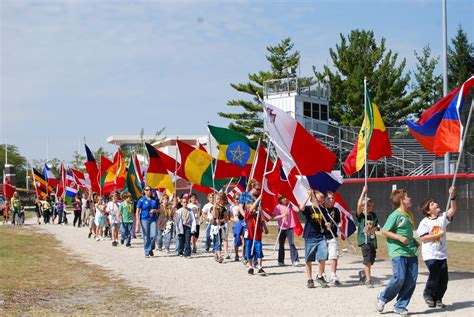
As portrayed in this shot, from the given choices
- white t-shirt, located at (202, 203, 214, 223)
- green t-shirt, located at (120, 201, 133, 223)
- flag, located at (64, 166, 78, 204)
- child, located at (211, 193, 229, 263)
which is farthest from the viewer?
flag, located at (64, 166, 78, 204)

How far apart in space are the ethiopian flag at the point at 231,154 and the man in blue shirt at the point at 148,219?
2.15 metres

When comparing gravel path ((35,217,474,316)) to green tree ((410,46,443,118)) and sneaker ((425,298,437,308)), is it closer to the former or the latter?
sneaker ((425,298,437,308))

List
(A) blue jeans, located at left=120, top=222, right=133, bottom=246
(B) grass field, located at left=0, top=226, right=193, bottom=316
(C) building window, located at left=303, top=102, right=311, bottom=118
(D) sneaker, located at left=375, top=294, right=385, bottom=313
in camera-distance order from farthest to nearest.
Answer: (C) building window, located at left=303, top=102, right=311, bottom=118, (A) blue jeans, located at left=120, top=222, right=133, bottom=246, (B) grass field, located at left=0, top=226, right=193, bottom=316, (D) sneaker, located at left=375, top=294, right=385, bottom=313

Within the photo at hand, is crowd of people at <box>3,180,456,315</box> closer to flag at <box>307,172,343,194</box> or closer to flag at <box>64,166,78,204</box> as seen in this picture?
flag at <box>307,172,343,194</box>

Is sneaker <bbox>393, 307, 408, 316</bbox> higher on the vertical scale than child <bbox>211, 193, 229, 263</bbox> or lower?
lower

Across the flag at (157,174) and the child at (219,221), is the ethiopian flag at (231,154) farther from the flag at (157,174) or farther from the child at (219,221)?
the flag at (157,174)

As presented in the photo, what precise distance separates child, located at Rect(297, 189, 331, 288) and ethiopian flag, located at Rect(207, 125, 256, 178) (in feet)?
17.7

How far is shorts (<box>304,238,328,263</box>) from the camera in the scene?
12078 millimetres

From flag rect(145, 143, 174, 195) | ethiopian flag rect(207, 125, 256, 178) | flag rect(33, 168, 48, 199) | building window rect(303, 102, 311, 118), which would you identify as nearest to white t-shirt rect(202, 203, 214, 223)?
ethiopian flag rect(207, 125, 256, 178)

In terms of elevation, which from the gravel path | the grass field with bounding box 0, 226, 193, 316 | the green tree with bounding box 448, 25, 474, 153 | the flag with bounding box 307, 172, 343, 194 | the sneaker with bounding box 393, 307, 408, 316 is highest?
the green tree with bounding box 448, 25, 474, 153

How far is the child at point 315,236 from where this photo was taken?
1211 cm

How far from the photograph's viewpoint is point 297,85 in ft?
156

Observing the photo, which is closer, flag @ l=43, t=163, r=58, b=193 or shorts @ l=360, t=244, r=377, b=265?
shorts @ l=360, t=244, r=377, b=265

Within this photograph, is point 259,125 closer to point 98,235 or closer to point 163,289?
point 98,235
